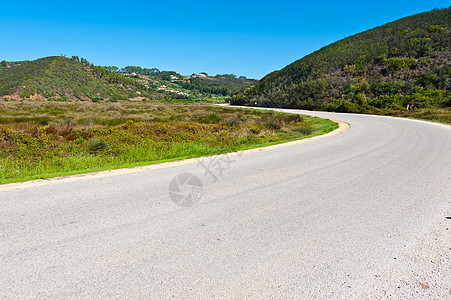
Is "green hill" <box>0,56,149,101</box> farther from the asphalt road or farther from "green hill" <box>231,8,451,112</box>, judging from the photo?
the asphalt road

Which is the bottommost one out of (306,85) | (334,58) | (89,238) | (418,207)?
(418,207)

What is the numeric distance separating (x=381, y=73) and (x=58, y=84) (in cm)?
7993

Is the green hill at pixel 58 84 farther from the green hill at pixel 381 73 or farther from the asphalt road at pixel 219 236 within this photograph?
the asphalt road at pixel 219 236

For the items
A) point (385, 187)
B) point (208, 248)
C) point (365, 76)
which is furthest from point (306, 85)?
point (208, 248)

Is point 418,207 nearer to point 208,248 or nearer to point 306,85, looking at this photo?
point 208,248

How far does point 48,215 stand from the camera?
324 cm

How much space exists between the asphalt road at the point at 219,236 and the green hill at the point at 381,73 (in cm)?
3162

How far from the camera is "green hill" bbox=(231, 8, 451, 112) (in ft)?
106

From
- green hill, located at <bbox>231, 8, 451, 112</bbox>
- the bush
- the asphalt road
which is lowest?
the asphalt road

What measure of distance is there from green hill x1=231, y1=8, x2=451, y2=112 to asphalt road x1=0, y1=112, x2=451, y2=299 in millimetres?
31618

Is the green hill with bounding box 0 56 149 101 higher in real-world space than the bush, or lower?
higher

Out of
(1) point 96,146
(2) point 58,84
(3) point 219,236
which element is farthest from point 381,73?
(2) point 58,84

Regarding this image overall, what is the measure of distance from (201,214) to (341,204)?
2.33 m

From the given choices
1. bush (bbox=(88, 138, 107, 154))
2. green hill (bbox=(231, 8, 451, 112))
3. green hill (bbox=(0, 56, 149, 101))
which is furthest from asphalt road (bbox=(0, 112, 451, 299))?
green hill (bbox=(0, 56, 149, 101))
